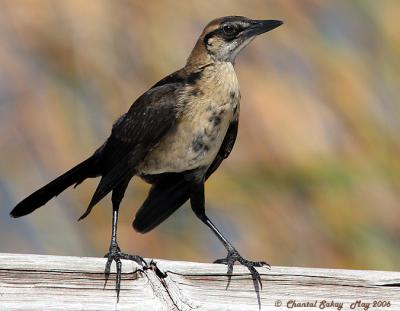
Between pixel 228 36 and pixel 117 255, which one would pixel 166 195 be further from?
pixel 117 255

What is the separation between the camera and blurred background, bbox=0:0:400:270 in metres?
3.87

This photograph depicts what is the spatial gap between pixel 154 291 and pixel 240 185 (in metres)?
1.60

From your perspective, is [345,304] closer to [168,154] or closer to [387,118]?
[168,154]

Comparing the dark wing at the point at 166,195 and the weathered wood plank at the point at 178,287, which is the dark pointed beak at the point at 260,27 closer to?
the dark wing at the point at 166,195

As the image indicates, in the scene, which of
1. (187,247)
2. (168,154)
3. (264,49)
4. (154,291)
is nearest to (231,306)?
(154,291)

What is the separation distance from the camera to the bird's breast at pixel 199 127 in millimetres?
3283

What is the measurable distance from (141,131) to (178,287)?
92 centimetres

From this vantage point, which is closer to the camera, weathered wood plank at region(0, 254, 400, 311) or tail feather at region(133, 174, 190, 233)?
weathered wood plank at region(0, 254, 400, 311)

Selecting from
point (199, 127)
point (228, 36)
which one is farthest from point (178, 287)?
point (228, 36)

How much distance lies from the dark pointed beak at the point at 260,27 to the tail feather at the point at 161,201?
1.65 feet

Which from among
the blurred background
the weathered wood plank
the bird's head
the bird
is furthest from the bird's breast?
the weathered wood plank

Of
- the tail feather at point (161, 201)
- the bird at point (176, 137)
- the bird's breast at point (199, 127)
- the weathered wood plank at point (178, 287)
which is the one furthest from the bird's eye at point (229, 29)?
the weathered wood plank at point (178, 287)

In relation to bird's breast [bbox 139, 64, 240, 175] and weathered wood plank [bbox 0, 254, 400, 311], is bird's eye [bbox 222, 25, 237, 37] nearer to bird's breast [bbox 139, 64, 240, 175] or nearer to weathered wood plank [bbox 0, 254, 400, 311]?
bird's breast [bbox 139, 64, 240, 175]

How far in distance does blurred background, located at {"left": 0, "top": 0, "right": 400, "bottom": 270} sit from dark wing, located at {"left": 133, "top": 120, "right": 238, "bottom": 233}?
43 cm
